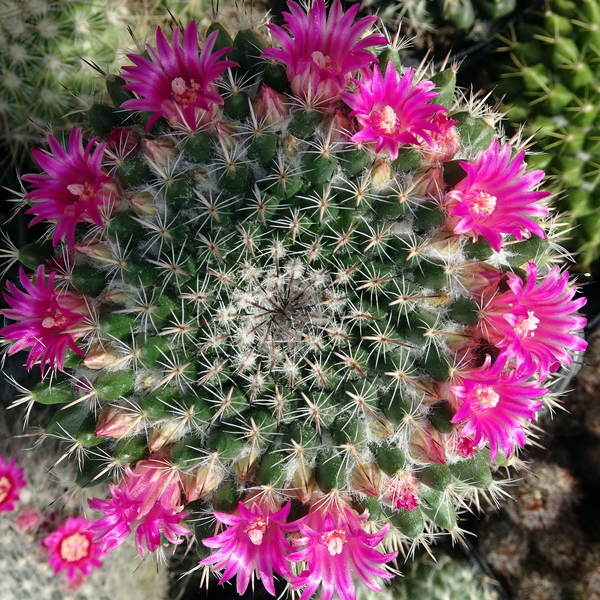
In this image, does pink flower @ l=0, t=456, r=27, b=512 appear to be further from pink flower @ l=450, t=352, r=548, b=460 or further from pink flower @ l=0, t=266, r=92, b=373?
pink flower @ l=450, t=352, r=548, b=460

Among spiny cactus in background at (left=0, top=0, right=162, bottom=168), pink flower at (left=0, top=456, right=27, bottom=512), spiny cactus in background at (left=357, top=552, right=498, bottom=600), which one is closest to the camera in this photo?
spiny cactus in background at (left=0, top=0, right=162, bottom=168)

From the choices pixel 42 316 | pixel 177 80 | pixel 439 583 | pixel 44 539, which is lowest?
pixel 44 539

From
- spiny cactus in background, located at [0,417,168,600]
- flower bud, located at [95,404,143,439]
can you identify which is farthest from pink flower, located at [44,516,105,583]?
flower bud, located at [95,404,143,439]

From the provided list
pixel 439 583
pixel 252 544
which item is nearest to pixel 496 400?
pixel 252 544

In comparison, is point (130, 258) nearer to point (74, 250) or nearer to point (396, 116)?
point (74, 250)

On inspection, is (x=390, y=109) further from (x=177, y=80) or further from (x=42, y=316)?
(x=42, y=316)

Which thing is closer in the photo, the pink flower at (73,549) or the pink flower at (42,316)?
the pink flower at (42,316)

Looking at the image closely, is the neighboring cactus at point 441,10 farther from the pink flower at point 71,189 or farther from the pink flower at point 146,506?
the pink flower at point 146,506

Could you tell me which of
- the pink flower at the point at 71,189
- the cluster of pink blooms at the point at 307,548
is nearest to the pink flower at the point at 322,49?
the pink flower at the point at 71,189
